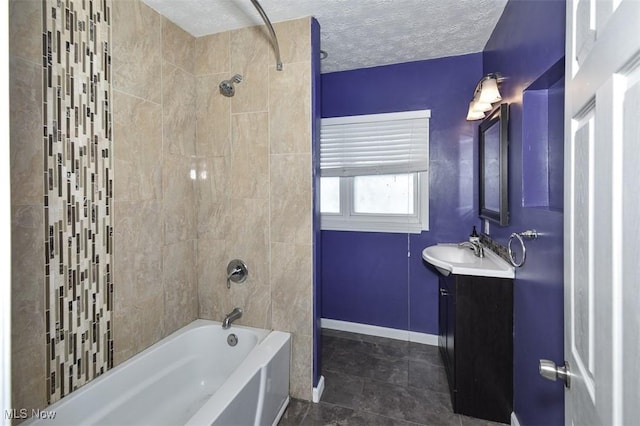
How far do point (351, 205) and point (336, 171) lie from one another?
380 millimetres

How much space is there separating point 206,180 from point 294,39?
3.86 feet

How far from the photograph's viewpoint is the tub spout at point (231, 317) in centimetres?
199

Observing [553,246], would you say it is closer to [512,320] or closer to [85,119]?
[512,320]

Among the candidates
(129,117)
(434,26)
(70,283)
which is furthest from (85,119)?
(434,26)

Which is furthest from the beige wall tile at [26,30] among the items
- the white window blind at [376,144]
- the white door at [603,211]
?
the white window blind at [376,144]

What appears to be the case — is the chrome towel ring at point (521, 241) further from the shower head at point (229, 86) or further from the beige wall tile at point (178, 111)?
the beige wall tile at point (178, 111)

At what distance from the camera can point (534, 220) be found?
1.37m

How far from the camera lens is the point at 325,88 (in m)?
2.87

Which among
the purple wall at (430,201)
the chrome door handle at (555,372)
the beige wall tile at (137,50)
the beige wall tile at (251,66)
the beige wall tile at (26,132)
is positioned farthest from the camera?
the purple wall at (430,201)

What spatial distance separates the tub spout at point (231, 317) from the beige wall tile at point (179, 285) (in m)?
0.32

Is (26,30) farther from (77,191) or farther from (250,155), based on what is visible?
(250,155)

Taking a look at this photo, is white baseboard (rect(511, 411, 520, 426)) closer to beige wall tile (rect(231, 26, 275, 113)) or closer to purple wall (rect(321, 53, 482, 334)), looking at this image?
purple wall (rect(321, 53, 482, 334))

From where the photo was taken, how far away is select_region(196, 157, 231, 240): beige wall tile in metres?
2.07

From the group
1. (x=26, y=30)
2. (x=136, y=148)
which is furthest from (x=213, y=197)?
(x=26, y=30)
